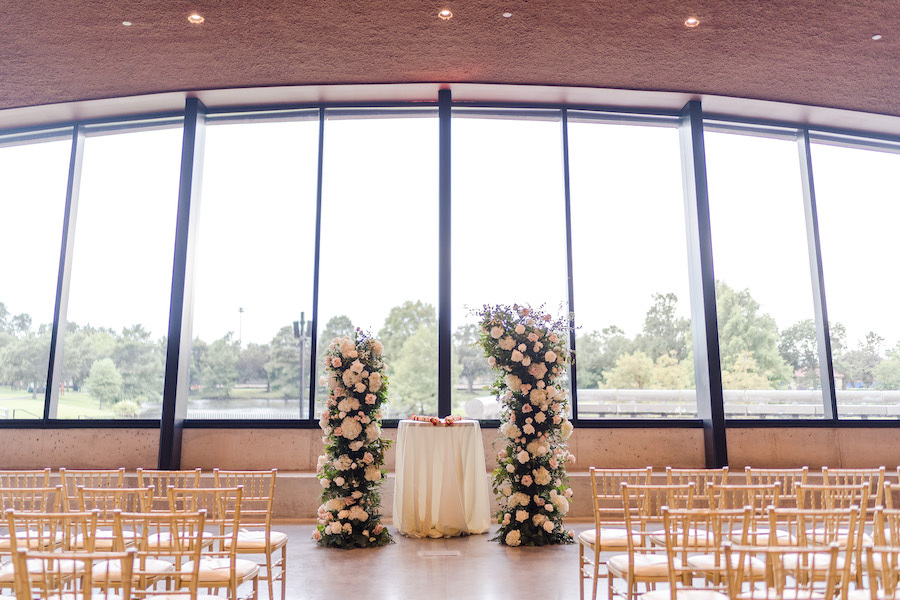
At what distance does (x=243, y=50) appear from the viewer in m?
6.21

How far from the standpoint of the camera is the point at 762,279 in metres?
7.52

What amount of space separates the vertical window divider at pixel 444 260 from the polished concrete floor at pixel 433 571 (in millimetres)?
1915

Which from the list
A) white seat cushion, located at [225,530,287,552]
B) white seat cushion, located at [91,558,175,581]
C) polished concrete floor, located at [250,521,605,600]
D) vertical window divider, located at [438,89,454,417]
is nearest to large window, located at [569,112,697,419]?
vertical window divider, located at [438,89,454,417]

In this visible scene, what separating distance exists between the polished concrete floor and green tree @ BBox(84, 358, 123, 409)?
3.20 m

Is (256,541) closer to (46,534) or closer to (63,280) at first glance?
(46,534)

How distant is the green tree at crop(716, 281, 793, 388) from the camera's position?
289 inches

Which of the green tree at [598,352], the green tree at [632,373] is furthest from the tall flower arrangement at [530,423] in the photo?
the green tree at [632,373]

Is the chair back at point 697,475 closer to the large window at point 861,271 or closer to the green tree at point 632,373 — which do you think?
the green tree at point 632,373

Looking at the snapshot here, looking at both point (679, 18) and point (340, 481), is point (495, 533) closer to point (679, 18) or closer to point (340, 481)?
point (340, 481)

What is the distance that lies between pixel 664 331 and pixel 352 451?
4085 mm

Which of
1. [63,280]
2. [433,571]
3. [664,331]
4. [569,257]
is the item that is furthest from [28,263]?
[664,331]

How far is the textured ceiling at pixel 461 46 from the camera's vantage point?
550 cm

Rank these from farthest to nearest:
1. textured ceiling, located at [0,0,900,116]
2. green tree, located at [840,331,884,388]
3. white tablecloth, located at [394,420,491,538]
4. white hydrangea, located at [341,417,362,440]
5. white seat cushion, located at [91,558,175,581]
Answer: green tree, located at [840,331,884,388], textured ceiling, located at [0,0,900,116], white tablecloth, located at [394,420,491,538], white hydrangea, located at [341,417,362,440], white seat cushion, located at [91,558,175,581]

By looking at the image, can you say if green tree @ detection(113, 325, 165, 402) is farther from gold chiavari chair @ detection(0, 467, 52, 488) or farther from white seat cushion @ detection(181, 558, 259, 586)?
white seat cushion @ detection(181, 558, 259, 586)
